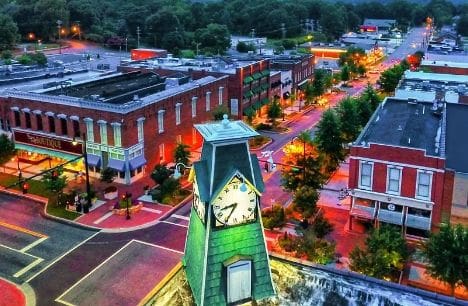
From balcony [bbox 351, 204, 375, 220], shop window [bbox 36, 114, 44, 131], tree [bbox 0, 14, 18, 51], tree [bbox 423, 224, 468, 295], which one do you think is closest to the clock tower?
tree [bbox 423, 224, 468, 295]

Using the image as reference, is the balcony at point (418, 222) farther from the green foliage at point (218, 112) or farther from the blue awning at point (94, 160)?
the blue awning at point (94, 160)

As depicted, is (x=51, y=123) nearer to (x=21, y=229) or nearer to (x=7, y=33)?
(x=21, y=229)

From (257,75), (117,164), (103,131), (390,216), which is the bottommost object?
(390,216)

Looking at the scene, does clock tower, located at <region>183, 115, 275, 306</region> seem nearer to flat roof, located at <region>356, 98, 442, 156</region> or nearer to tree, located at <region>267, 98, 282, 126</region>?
flat roof, located at <region>356, 98, 442, 156</region>

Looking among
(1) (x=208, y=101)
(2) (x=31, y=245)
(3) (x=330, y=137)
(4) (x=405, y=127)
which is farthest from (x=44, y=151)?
(4) (x=405, y=127)

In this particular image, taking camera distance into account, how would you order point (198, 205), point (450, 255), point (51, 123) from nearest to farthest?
point (198, 205), point (450, 255), point (51, 123)

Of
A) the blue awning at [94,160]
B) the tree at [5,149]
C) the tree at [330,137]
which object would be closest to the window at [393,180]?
the tree at [330,137]
